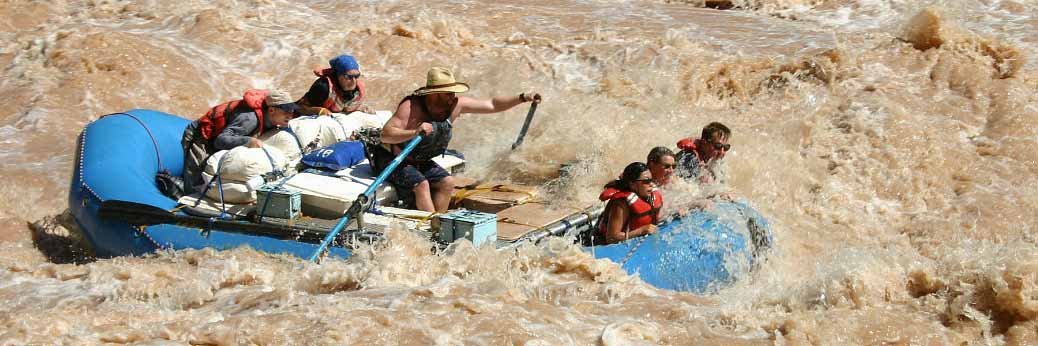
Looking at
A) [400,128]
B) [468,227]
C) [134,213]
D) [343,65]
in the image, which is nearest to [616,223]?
[468,227]

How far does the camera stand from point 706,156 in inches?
260

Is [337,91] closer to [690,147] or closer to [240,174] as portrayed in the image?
[240,174]

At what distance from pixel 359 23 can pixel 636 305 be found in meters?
8.49

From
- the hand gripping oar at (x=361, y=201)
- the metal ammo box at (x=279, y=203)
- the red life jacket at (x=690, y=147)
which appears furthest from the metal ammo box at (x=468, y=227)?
the red life jacket at (x=690, y=147)

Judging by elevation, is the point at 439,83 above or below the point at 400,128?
above

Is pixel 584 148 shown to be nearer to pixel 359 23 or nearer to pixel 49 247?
pixel 49 247

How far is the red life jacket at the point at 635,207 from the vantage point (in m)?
5.76

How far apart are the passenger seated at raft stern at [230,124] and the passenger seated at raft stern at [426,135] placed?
766 millimetres

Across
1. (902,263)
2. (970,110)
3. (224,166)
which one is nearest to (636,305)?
(902,263)

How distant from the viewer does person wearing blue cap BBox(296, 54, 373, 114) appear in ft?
23.8

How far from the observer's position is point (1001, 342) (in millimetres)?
4668

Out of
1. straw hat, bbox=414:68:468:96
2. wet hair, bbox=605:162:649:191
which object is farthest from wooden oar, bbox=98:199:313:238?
wet hair, bbox=605:162:649:191

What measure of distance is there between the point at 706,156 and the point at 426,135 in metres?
1.72

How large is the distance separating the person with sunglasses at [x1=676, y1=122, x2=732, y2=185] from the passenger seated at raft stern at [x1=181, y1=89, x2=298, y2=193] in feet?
8.01
